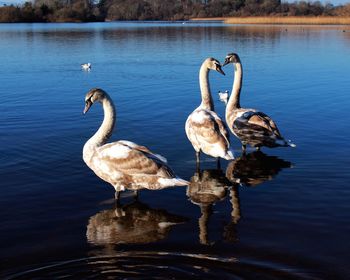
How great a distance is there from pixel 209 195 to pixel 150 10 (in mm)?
157735

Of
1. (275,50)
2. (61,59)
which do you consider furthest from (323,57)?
(61,59)

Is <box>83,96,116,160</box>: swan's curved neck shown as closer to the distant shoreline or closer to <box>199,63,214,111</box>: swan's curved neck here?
<box>199,63,214,111</box>: swan's curved neck

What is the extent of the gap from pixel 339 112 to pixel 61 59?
19.2 meters

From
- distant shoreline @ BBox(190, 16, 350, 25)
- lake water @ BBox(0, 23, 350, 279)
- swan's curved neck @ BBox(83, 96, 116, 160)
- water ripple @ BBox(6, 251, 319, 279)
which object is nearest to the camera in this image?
water ripple @ BBox(6, 251, 319, 279)

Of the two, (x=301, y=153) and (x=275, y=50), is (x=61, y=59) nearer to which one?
(x=275, y=50)

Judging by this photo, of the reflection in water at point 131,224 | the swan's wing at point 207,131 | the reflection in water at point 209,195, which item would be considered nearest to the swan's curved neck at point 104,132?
the reflection in water at point 131,224

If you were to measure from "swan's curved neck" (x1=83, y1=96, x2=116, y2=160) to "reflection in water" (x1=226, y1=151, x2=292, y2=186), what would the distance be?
8.30ft

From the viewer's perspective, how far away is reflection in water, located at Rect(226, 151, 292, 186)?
357 inches

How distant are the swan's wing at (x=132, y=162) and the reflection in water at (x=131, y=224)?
2.08 ft

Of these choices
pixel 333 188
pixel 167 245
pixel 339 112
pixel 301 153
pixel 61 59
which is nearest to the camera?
pixel 167 245

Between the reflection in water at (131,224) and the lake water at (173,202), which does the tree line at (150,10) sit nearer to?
the lake water at (173,202)

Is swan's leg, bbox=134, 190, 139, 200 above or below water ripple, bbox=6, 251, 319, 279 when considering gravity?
above

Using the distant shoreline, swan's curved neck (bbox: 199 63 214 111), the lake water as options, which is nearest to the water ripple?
the lake water

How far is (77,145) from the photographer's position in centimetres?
1138
